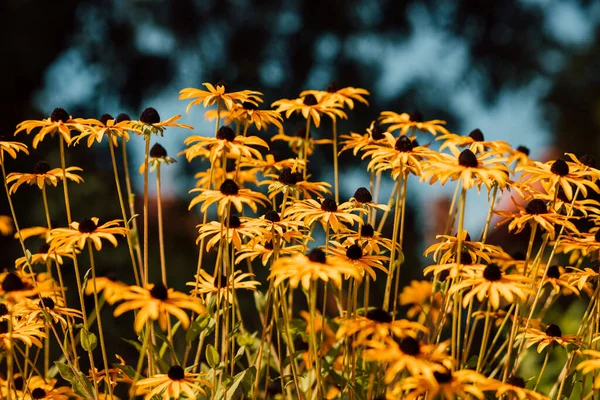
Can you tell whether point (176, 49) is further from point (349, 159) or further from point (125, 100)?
point (349, 159)

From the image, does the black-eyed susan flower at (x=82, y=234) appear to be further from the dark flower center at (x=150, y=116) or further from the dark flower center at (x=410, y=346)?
the dark flower center at (x=410, y=346)

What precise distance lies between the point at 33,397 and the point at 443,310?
1.18 metres

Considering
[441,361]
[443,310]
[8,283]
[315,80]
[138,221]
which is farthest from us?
[315,80]

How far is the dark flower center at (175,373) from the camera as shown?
1580mm

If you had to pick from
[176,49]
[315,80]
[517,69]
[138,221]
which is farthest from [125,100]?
[517,69]

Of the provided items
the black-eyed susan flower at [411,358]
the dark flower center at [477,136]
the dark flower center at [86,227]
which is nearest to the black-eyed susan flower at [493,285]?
the black-eyed susan flower at [411,358]

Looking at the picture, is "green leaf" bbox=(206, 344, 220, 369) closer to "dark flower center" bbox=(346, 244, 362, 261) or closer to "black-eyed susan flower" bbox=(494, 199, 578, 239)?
"dark flower center" bbox=(346, 244, 362, 261)

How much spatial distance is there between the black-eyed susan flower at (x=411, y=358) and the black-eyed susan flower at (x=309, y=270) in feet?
0.52

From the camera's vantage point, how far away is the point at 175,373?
1.58 metres

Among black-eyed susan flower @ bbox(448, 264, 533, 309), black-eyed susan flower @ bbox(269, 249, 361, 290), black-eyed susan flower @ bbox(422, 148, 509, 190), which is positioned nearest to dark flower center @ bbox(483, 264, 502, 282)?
black-eyed susan flower @ bbox(448, 264, 533, 309)

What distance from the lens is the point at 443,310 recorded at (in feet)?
6.31

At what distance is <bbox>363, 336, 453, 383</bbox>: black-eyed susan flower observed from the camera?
128cm

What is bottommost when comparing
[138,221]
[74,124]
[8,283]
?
[138,221]

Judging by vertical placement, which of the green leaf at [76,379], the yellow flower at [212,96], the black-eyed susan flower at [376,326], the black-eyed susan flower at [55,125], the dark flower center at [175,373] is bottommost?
the green leaf at [76,379]
